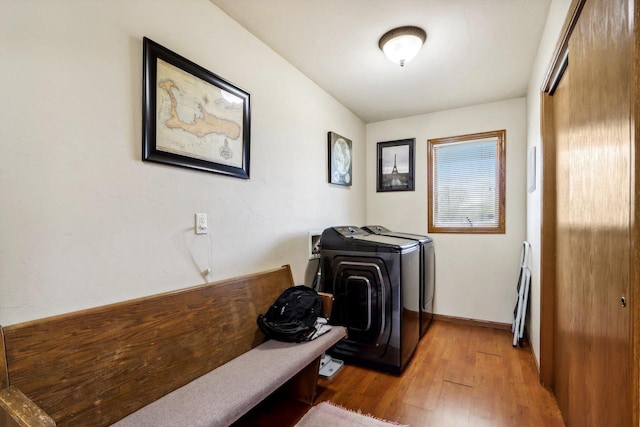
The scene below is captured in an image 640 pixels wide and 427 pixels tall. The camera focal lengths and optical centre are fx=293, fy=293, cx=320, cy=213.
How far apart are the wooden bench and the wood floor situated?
46 cm

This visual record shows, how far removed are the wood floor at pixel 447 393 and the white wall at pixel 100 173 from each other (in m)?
1.04

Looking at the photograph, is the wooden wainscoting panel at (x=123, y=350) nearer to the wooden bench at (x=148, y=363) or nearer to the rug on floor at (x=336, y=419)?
the wooden bench at (x=148, y=363)

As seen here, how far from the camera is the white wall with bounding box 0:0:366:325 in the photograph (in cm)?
104

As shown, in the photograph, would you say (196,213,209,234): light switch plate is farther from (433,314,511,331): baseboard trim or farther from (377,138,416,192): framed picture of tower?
(433,314,511,331): baseboard trim

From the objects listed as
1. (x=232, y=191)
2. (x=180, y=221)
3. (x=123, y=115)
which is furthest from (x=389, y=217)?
(x=123, y=115)

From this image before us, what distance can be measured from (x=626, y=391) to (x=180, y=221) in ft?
6.10

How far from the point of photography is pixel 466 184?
3.38 meters

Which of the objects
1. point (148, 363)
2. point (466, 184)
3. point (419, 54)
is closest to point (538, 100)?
point (419, 54)

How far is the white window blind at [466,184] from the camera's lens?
10.7 feet

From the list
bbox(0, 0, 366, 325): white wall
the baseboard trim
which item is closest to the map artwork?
bbox(0, 0, 366, 325): white wall

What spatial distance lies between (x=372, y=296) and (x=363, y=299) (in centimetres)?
8

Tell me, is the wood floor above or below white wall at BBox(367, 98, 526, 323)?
below

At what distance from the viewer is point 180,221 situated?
5.16 ft

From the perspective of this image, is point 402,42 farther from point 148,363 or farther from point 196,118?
point 148,363
